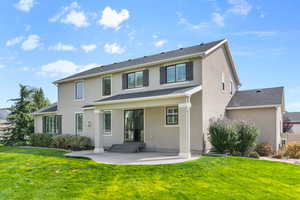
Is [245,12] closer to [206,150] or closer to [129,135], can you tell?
[206,150]

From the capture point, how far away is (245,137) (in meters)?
12.3

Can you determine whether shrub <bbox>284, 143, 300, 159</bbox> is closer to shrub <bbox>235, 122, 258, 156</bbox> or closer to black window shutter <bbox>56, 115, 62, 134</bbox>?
shrub <bbox>235, 122, 258, 156</bbox>

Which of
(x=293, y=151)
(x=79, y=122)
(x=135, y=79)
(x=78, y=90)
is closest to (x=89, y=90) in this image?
(x=78, y=90)

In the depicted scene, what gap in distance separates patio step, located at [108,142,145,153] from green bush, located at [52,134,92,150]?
104 inches

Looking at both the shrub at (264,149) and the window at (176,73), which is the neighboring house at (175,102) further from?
the shrub at (264,149)

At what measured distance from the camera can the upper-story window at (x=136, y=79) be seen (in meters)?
15.4

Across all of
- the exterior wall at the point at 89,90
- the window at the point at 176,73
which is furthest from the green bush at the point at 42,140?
the window at the point at 176,73

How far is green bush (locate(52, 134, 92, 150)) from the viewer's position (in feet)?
55.5

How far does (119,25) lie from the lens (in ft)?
51.3

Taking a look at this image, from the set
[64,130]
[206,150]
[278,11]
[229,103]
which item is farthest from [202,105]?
[64,130]

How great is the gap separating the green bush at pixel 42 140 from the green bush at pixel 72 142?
1357mm

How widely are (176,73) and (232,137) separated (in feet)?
16.8

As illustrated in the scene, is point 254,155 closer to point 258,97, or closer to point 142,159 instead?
point 258,97

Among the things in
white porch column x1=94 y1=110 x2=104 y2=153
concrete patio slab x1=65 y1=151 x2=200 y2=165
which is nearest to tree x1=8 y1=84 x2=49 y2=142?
white porch column x1=94 y1=110 x2=104 y2=153
